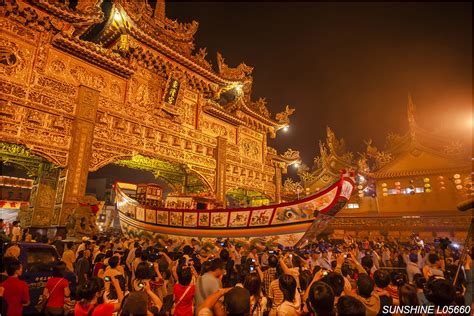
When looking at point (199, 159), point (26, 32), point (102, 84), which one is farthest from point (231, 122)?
point (26, 32)

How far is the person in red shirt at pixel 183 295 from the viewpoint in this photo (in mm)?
3200

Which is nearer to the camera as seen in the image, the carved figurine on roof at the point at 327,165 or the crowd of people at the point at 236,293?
the crowd of people at the point at 236,293

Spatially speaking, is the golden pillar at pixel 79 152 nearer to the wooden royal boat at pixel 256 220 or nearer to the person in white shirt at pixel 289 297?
the wooden royal boat at pixel 256 220

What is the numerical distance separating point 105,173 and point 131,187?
276 inches

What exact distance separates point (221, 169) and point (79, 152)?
26.9 ft

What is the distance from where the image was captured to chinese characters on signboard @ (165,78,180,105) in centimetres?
1422

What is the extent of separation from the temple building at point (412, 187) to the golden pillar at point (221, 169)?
32.3 feet

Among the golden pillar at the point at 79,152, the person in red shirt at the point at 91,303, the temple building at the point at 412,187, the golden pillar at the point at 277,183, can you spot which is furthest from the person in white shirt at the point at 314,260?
the temple building at the point at 412,187

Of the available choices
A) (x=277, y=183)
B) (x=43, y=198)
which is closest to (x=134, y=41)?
(x=43, y=198)

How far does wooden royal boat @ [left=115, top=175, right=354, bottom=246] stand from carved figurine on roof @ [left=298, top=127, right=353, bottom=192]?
1980cm

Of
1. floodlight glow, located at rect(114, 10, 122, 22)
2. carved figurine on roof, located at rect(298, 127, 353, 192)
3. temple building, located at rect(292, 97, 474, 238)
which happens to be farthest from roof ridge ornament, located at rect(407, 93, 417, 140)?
floodlight glow, located at rect(114, 10, 122, 22)

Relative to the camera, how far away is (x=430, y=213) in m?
20.2

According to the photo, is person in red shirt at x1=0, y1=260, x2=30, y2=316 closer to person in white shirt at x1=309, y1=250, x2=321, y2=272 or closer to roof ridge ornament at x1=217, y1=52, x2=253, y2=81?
person in white shirt at x1=309, y1=250, x2=321, y2=272

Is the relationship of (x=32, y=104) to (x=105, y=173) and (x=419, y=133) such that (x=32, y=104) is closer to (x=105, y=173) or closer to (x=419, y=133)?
(x=105, y=173)
